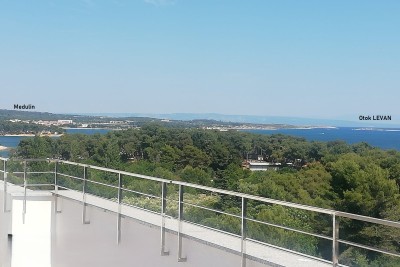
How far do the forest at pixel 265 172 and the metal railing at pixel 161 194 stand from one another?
7 cm

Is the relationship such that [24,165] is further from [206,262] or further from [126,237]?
[206,262]

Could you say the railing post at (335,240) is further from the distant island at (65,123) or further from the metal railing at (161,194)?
the distant island at (65,123)

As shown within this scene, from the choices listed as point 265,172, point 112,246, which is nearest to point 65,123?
point 265,172

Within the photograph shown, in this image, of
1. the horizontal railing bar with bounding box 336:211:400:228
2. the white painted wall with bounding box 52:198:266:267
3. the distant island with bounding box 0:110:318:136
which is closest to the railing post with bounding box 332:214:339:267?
the horizontal railing bar with bounding box 336:211:400:228

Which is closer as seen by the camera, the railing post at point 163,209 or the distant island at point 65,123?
the railing post at point 163,209

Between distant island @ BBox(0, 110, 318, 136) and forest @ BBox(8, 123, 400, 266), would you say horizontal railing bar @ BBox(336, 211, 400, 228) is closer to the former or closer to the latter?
forest @ BBox(8, 123, 400, 266)

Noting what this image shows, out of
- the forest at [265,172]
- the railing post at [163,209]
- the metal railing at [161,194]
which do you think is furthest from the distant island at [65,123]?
the railing post at [163,209]

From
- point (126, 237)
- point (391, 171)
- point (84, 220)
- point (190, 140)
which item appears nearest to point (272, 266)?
point (126, 237)

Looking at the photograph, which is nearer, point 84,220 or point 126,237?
point 126,237

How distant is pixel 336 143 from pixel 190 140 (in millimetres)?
23555

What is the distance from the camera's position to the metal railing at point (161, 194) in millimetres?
4402

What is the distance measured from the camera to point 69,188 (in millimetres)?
10312

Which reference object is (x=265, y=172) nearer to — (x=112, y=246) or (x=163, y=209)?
(x=112, y=246)

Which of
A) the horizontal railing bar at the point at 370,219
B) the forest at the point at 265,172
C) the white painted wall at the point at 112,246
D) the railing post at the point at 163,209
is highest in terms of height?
the horizontal railing bar at the point at 370,219
